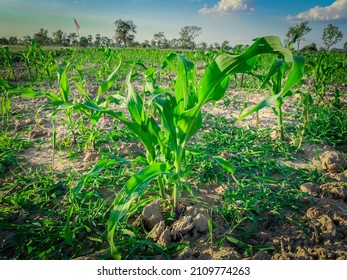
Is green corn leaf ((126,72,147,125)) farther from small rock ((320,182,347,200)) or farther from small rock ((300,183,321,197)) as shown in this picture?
small rock ((320,182,347,200))

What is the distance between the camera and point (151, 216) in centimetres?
131

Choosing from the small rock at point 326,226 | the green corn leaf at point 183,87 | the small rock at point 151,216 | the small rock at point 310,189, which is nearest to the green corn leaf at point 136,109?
the green corn leaf at point 183,87

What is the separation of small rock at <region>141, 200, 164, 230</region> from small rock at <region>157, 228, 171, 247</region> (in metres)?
0.11

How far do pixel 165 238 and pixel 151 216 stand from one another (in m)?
0.16

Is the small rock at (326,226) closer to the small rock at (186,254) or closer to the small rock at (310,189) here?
the small rock at (310,189)

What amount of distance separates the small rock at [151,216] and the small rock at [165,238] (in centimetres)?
11

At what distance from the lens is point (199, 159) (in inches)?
77.5

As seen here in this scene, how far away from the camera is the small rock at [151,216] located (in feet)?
4.27

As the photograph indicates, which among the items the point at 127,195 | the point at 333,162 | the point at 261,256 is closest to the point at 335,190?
the point at 333,162

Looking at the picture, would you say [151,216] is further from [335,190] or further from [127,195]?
[335,190]

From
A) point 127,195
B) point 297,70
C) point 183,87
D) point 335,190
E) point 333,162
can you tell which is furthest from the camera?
point 333,162

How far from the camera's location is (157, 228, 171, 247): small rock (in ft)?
3.88

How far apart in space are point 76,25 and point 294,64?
3600 mm
